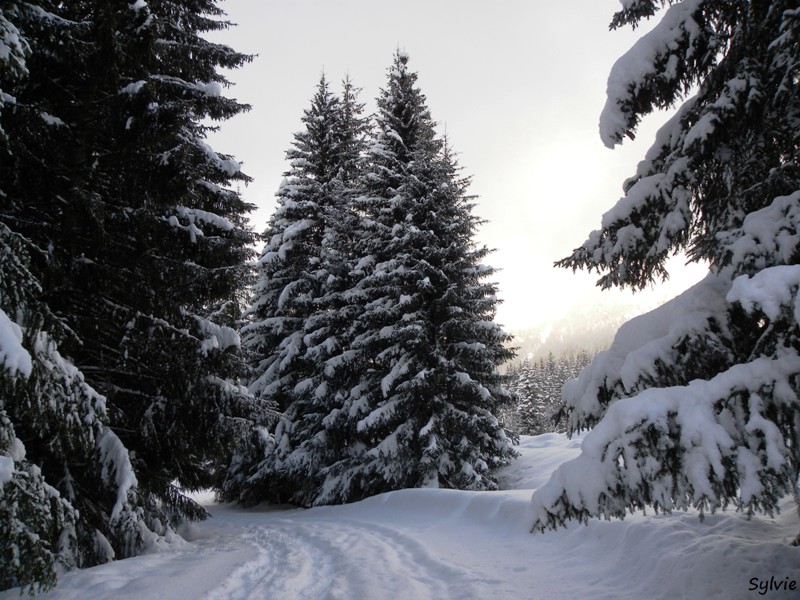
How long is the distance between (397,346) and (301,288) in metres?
5.28

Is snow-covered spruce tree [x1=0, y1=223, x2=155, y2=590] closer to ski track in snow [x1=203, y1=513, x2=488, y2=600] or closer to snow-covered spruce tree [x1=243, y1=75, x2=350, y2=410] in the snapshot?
ski track in snow [x1=203, y1=513, x2=488, y2=600]

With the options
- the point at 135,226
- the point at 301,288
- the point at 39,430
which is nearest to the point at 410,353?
the point at 301,288

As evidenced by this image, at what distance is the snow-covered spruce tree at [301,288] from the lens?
607 inches

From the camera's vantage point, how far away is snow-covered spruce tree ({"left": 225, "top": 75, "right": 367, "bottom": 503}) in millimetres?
15422

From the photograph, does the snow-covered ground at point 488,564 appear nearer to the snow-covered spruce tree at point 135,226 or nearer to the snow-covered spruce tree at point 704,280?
the snow-covered spruce tree at point 704,280

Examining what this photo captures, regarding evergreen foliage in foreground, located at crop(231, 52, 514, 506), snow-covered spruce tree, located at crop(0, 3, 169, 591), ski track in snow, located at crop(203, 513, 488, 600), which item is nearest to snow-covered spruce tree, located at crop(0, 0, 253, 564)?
snow-covered spruce tree, located at crop(0, 3, 169, 591)

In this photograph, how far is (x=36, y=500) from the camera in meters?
3.54

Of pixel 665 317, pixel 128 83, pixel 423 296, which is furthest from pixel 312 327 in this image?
pixel 665 317

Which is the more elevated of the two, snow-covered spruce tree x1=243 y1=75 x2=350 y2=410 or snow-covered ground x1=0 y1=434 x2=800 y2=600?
snow-covered spruce tree x1=243 y1=75 x2=350 y2=410

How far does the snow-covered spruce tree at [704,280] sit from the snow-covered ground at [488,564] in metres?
1.07

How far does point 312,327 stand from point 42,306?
11612 mm

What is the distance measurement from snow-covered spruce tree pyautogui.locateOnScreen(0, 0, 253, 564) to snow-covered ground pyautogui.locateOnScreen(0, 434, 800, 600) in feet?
5.07

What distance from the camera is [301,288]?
16625mm

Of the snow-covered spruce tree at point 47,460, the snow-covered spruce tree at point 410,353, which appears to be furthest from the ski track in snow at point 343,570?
the snow-covered spruce tree at point 410,353
